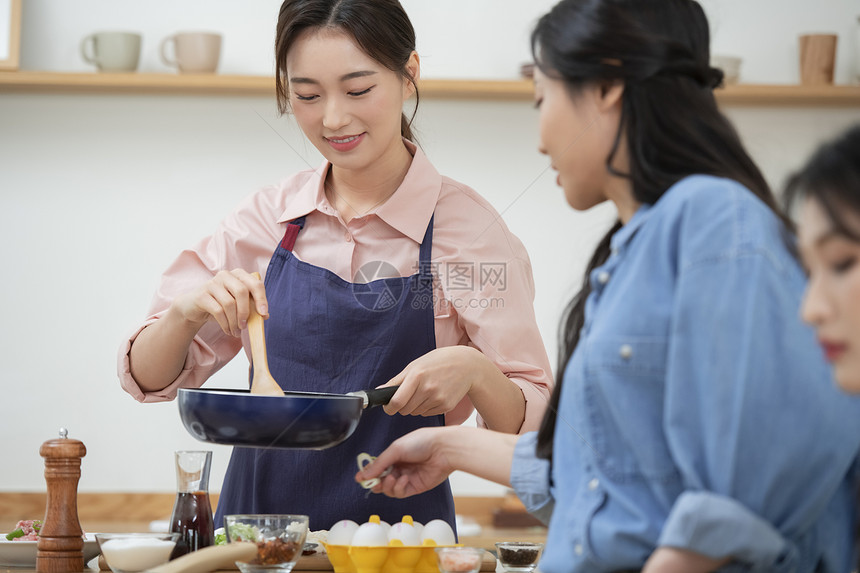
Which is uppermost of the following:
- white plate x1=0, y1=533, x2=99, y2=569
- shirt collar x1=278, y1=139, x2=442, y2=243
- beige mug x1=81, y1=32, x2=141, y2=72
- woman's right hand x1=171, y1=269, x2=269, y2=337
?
beige mug x1=81, y1=32, x2=141, y2=72

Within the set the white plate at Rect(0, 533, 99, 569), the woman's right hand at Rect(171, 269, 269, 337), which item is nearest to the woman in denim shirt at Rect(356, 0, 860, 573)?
the woman's right hand at Rect(171, 269, 269, 337)

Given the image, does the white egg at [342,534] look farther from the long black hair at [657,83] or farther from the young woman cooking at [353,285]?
the long black hair at [657,83]

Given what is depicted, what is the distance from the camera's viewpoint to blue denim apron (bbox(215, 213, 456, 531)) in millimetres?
1587

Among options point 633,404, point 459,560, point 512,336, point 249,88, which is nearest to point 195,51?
point 249,88

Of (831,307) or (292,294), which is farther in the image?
(292,294)

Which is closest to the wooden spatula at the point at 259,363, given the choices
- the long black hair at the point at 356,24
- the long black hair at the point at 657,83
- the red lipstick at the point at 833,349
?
the long black hair at the point at 356,24

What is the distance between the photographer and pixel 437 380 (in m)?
1.42

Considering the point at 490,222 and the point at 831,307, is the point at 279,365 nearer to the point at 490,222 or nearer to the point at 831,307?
the point at 490,222

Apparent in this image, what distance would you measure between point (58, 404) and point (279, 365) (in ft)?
5.10

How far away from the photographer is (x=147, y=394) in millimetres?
1653

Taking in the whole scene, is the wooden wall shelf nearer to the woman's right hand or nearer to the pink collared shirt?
the pink collared shirt

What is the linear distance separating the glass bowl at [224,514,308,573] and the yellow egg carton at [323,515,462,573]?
2.2 inches

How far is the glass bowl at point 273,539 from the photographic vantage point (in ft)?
3.91

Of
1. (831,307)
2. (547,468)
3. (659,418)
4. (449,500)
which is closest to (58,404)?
(449,500)
